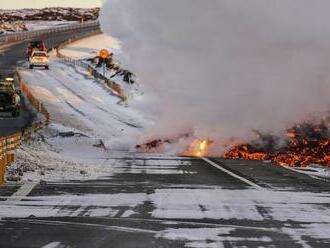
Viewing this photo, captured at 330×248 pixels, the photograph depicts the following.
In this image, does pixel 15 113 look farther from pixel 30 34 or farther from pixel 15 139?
pixel 30 34

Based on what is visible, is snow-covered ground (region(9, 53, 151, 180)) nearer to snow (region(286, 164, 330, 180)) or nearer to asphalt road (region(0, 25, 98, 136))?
asphalt road (region(0, 25, 98, 136))

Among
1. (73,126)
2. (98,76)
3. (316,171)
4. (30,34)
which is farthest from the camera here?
(30,34)

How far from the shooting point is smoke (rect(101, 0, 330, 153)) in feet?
76.1

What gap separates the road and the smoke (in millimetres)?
6321

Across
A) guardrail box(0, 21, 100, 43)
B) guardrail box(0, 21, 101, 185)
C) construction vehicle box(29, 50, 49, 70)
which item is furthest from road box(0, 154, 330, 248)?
guardrail box(0, 21, 100, 43)

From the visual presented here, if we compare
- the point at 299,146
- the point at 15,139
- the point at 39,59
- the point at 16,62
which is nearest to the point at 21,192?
the point at 15,139

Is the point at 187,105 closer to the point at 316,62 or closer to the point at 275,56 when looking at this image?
the point at 275,56

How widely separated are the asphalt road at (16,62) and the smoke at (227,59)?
6576 millimetres

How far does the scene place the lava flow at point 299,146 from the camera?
22859mm

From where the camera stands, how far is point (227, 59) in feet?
86.4

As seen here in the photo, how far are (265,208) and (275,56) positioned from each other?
13836 millimetres

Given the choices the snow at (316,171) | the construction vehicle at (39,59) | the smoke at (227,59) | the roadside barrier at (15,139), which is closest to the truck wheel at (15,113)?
the roadside barrier at (15,139)

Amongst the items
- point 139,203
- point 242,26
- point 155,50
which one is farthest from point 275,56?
point 139,203

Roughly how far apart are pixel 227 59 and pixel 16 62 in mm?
51396
